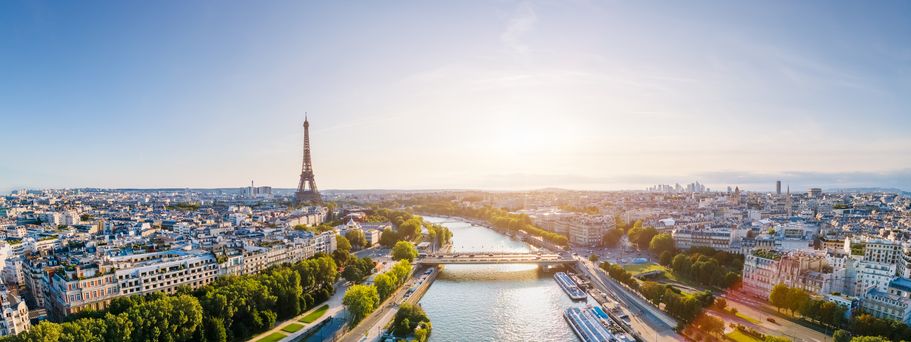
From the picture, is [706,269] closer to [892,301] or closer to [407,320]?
[892,301]

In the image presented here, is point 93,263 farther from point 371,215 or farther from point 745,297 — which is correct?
point 371,215

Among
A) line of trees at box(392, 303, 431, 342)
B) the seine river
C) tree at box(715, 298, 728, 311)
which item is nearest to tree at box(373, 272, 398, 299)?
the seine river

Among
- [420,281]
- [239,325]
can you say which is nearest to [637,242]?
[420,281]

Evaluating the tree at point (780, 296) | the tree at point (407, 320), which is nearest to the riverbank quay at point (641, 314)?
the tree at point (780, 296)

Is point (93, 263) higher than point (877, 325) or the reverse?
higher

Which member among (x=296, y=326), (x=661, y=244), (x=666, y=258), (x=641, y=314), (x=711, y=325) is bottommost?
(x=296, y=326)

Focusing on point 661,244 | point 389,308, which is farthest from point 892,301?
point 389,308
